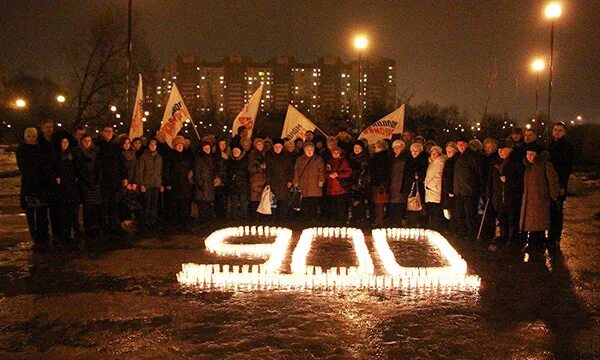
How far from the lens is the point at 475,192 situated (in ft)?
37.2

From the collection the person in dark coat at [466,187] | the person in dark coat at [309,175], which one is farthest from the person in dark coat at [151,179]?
the person in dark coat at [466,187]

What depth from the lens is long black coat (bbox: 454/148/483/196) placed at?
11312 mm

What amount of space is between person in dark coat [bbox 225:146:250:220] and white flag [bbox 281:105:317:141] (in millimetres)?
2959

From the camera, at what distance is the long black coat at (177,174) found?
506 inches

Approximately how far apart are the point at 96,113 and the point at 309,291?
26502mm

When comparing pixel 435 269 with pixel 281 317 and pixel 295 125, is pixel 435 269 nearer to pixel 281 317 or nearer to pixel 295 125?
→ pixel 281 317

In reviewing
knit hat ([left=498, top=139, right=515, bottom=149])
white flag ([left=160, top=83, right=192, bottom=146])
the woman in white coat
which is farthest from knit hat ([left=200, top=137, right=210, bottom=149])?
knit hat ([left=498, top=139, right=515, bottom=149])

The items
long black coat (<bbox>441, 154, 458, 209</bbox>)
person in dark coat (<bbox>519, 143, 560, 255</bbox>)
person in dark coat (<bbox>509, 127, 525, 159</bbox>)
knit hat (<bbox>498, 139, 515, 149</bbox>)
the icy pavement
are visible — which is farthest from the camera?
A: long black coat (<bbox>441, 154, 458, 209</bbox>)

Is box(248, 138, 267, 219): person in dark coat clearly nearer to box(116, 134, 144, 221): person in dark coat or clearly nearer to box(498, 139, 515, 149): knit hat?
box(116, 134, 144, 221): person in dark coat

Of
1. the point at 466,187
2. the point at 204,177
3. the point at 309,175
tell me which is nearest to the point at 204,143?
the point at 204,177

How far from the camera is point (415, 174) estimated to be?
12422mm

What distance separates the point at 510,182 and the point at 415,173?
2.27 meters

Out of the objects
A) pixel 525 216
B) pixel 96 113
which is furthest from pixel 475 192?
pixel 96 113

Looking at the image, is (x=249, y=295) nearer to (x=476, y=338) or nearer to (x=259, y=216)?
(x=476, y=338)
